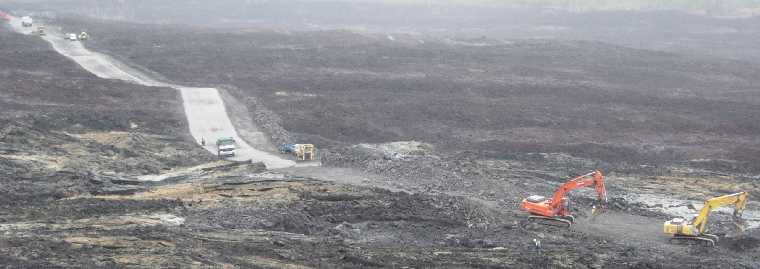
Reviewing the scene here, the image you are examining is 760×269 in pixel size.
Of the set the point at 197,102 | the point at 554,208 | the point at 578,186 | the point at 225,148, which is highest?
the point at 578,186

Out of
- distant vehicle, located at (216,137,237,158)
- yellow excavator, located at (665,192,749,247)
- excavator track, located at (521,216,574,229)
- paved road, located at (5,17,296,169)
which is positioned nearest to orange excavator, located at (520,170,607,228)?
excavator track, located at (521,216,574,229)

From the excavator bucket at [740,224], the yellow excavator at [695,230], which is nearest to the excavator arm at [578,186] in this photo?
the yellow excavator at [695,230]

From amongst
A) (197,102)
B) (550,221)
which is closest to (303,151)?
(550,221)

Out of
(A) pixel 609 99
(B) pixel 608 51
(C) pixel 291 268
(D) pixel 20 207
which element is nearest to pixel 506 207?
(C) pixel 291 268

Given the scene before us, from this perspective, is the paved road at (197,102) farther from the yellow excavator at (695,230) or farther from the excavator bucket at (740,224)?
the excavator bucket at (740,224)

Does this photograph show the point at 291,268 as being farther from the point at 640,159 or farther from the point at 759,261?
the point at 640,159

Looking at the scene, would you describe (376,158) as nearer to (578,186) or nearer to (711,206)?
(578,186)

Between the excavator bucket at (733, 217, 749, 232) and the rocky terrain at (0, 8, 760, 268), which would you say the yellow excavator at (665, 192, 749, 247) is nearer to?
the rocky terrain at (0, 8, 760, 268)
